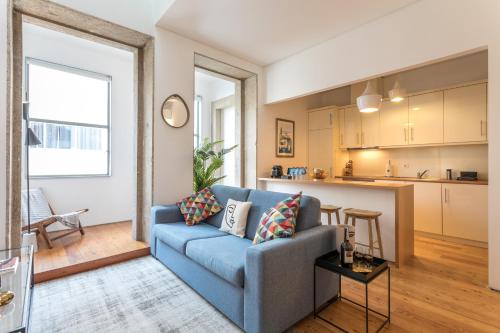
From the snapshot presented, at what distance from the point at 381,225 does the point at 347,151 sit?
2.61 m

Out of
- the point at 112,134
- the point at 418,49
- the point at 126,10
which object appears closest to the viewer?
the point at 418,49

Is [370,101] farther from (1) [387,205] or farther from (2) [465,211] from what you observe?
(2) [465,211]

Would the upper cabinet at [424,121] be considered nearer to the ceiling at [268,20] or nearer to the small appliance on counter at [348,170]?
the small appliance on counter at [348,170]

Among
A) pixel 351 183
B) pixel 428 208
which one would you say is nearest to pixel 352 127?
pixel 428 208

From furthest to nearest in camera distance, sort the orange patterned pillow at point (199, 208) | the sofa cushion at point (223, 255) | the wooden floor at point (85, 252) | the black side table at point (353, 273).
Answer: the orange patterned pillow at point (199, 208)
the wooden floor at point (85, 252)
the sofa cushion at point (223, 255)
the black side table at point (353, 273)

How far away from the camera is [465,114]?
371 centimetres

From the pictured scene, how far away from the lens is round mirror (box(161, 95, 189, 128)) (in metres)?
3.48

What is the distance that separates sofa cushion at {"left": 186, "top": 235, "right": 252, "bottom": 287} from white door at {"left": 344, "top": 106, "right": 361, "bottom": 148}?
139 inches

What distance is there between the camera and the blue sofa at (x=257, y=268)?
5.39 feet

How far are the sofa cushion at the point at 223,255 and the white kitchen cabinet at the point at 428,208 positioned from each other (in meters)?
3.18

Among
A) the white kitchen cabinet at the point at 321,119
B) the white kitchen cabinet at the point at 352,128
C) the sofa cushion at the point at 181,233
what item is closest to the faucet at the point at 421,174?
the white kitchen cabinet at the point at 352,128

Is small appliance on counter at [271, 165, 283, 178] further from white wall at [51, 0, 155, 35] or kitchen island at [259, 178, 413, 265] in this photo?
white wall at [51, 0, 155, 35]

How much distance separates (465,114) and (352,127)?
1730 millimetres

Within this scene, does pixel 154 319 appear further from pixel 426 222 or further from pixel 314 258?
pixel 426 222
